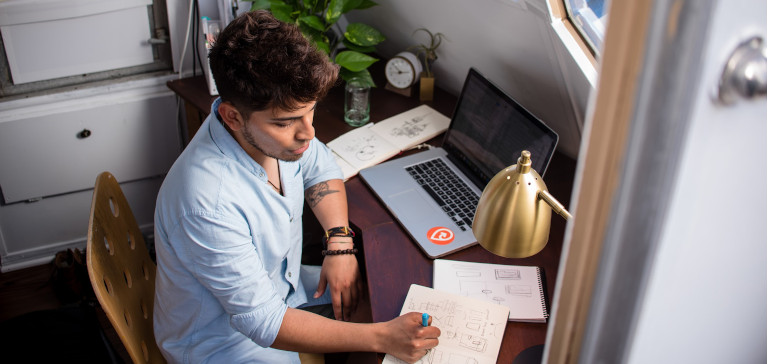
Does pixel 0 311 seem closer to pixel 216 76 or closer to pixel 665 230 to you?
pixel 216 76

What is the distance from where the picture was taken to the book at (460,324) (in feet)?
3.67

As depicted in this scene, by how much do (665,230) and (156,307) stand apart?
47.4 inches

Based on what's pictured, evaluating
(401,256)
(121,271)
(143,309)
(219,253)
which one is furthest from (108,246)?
(401,256)

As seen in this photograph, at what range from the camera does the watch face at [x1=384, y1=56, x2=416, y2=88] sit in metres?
1.99

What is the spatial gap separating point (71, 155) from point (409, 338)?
1.65 meters

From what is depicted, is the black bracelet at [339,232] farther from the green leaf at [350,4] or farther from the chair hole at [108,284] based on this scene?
the green leaf at [350,4]

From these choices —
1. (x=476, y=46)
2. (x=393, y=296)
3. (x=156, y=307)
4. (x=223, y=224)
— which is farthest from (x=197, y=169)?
(x=476, y=46)

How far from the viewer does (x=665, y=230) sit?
0.38m

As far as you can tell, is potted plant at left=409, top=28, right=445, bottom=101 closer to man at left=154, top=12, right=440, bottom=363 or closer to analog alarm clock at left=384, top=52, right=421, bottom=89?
analog alarm clock at left=384, top=52, right=421, bottom=89

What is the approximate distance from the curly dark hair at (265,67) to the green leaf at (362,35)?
75 cm

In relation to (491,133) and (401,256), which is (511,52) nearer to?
(491,133)

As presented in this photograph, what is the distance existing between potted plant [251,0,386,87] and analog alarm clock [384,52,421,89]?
0.09 meters

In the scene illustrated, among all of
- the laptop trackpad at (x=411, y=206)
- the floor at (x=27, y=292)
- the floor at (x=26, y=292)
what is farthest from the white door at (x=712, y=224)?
the floor at (x=26, y=292)

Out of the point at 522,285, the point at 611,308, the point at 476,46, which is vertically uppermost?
the point at 611,308
